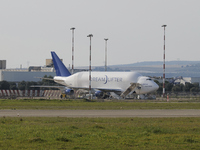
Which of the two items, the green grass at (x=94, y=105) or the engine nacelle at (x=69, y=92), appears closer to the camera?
the green grass at (x=94, y=105)

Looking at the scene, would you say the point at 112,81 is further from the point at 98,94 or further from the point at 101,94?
the point at 98,94

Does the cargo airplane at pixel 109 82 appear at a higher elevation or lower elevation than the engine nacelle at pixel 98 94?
higher

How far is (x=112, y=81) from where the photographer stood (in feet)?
300

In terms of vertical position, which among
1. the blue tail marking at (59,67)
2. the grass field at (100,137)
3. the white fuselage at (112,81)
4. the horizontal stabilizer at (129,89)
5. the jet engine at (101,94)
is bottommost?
the grass field at (100,137)

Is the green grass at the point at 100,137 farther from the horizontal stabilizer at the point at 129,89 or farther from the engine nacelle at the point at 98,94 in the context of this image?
the engine nacelle at the point at 98,94

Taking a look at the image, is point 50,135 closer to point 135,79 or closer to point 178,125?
point 178,125

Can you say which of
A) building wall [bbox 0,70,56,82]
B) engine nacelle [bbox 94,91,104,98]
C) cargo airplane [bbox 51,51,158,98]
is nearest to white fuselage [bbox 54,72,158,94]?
cargo airplane [bbox 51,51,158,98]

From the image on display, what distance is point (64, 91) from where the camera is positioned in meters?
97.8

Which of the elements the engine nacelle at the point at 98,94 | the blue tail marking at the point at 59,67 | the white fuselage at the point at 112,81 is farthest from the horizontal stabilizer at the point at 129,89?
the blue tail marking at the point at 59,67

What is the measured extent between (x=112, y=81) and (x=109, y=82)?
0.84 m

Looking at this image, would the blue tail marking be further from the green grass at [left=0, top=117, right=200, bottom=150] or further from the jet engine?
the green grass at [left=0, top=117, right=200, bottom=150]

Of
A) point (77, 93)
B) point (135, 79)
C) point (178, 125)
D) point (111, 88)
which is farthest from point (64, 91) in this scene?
point (178, 125)

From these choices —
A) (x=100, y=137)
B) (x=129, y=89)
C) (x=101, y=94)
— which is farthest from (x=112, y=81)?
(x=100, y=137)

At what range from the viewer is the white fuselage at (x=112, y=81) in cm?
8588
